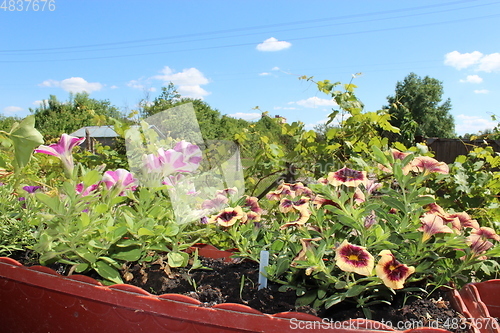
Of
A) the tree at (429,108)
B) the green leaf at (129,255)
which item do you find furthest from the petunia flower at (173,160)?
the tree at (429,108)

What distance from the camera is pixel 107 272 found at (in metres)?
0.98

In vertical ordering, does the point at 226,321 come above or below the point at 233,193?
below

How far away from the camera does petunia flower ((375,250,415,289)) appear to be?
31.5 inches

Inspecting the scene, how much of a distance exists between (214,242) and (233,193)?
1.26 feet

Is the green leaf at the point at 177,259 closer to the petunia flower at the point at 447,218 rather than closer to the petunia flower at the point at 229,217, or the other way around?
the petunia flower at the point at 229,217

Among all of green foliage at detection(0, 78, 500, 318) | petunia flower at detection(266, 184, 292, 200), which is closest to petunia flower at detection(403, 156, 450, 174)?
green foliage at detection(0, 78, 500, 318)

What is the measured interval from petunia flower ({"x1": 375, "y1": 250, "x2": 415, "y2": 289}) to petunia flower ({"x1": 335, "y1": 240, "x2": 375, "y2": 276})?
0.07 ft

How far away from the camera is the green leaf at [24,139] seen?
87 centimetres

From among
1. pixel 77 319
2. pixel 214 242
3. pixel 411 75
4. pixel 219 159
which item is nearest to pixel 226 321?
pixel 77 319

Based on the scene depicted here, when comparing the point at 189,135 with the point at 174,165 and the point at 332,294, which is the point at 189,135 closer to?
the point at 174,165

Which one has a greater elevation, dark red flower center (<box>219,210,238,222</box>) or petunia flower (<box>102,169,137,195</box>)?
petunia flower (<box>102,169,137,195</box>)

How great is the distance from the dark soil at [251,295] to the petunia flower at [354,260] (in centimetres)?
12

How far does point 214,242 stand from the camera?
1.64 m

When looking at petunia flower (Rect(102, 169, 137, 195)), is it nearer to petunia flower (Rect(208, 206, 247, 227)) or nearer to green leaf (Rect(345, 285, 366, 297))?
petunia flower (Rect(208, 206, 247, 227))
